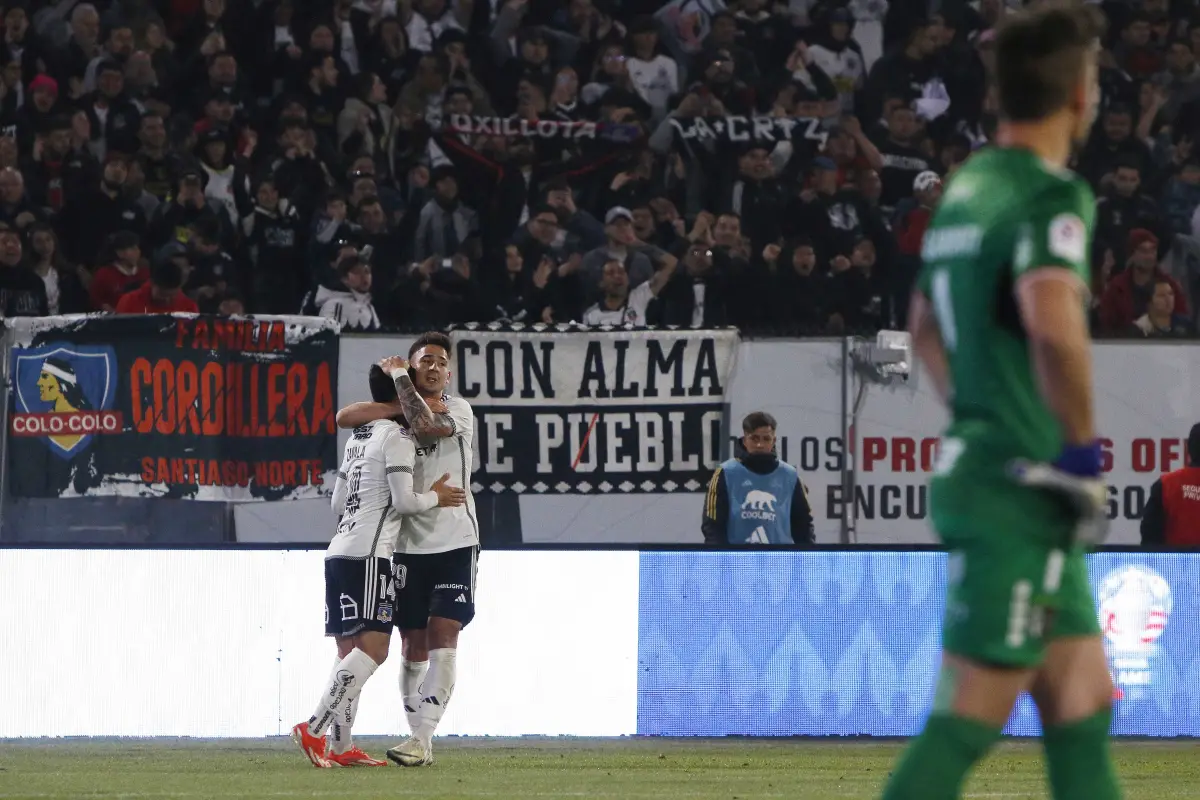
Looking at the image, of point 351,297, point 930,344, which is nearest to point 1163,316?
point 351,297

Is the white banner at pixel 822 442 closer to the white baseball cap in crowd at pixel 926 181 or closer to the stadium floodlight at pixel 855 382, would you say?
the stadium floodlight at pixel 855 382

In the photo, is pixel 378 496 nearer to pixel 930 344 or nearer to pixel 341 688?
pixel 341 688

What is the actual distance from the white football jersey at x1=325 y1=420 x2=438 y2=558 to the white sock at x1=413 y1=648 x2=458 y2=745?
1.99ft

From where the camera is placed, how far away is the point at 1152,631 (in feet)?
38.3

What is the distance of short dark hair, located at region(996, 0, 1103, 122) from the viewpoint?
378cm

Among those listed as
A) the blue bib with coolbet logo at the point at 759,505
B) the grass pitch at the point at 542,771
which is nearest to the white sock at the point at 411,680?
the grass pitch at the point at 542,771

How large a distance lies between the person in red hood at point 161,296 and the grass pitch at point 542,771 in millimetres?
3424

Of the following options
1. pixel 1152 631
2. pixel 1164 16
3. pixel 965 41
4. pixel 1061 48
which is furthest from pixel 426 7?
pixel 1061 48

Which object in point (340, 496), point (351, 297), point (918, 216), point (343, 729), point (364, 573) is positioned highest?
point (918, 216)

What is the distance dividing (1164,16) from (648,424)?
27.0 feet

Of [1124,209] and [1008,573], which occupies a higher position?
[1124,209]

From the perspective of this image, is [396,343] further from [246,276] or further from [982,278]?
[982,278]

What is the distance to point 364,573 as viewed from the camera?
32.8 ft

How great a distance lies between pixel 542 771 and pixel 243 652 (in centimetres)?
257
